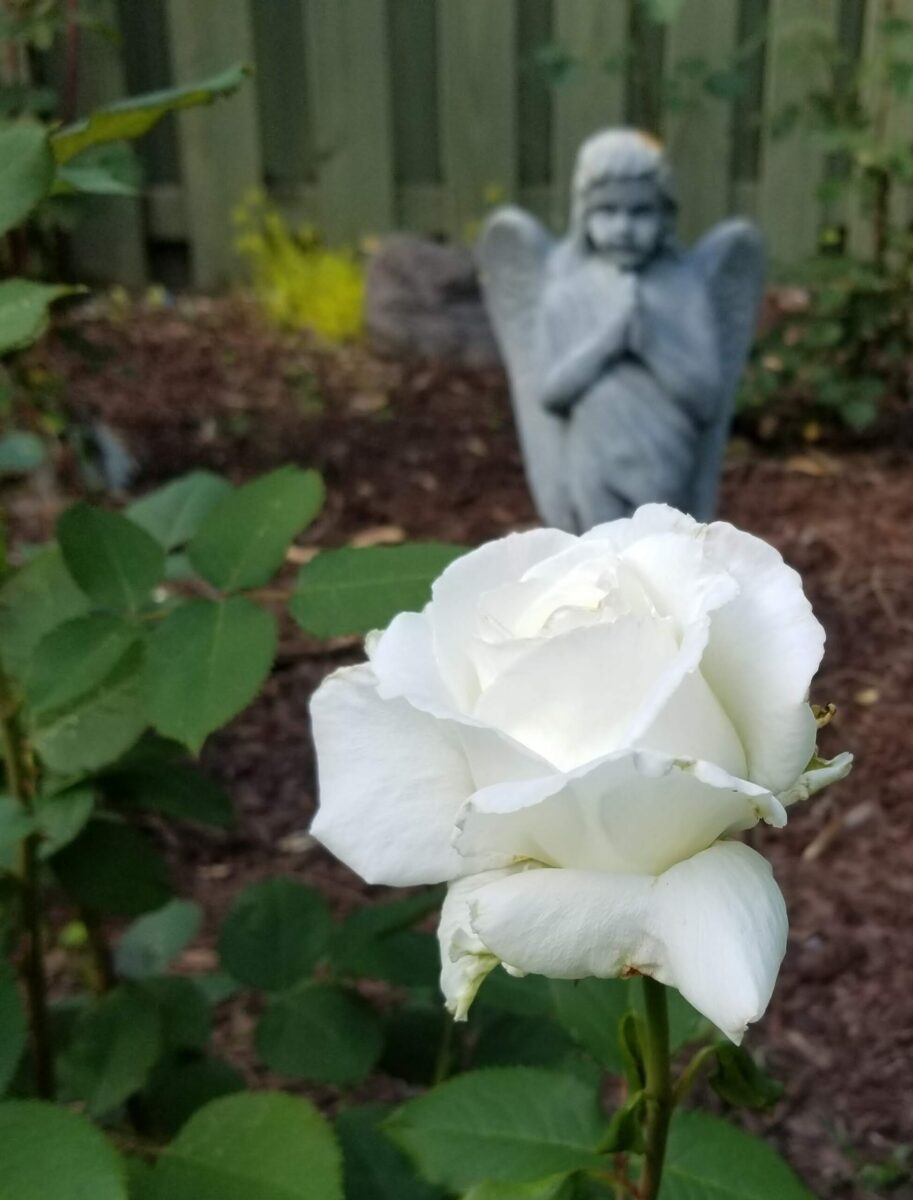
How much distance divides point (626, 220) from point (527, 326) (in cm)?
41

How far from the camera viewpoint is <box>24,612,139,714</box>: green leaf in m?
0.81

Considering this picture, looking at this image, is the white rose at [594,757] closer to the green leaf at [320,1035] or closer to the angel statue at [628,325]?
the green leaf at [320,1035]

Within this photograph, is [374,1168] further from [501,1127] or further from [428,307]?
[428,307]

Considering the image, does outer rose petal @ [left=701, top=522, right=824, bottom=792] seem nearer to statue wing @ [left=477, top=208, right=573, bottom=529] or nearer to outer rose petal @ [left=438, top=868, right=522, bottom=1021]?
outer rose petal @ [left=438, top=868, right=522, bottom=1021]

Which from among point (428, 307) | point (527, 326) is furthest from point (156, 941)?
point (428, 307)

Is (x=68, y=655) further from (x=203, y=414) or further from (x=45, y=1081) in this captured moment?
(x=203, y=414)

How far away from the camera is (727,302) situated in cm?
290

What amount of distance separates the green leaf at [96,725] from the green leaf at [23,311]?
0.23 metres

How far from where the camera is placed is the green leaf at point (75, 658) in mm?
807

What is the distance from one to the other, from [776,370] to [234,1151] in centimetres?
329

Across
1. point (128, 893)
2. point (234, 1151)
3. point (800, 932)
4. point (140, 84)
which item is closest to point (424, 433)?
point (140, 84)

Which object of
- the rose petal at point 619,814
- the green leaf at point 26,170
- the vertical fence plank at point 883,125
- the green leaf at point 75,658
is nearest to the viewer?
the rose petal at point 619,814

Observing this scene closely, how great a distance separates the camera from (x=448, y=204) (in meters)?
4.97

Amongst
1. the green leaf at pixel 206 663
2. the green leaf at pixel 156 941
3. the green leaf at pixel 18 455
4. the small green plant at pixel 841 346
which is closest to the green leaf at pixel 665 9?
the small green plant at pixel 841 346
